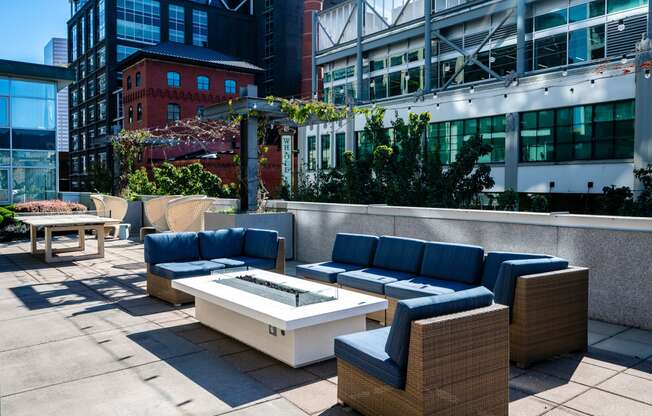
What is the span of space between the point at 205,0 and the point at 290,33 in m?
10.9

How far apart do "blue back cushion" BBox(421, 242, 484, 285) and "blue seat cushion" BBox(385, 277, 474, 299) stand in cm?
9

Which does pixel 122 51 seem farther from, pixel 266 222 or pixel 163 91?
pixel 266 222

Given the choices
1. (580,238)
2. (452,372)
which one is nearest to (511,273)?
(452,372)

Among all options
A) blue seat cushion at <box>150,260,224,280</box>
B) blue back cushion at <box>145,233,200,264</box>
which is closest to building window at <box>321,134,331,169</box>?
blue back cushion at <box>145,233,200,264</box>

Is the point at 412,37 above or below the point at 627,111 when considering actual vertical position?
above

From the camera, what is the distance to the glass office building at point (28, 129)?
68.9 ft

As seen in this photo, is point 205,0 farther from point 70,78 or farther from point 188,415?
point 188,415

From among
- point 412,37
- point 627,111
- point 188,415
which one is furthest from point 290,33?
point 188,415

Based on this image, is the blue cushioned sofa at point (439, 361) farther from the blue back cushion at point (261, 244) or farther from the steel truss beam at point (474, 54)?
the steel truss beam at point (474, 54)

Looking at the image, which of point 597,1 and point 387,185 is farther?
point 597,1

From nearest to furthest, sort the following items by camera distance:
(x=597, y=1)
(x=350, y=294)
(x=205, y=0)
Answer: (x=350, y=294), (x=597, y=1), (x=205, y=0)

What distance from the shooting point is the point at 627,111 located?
21312mm

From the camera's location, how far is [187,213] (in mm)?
13984

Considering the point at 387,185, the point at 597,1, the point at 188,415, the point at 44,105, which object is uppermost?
the point at 597,1
